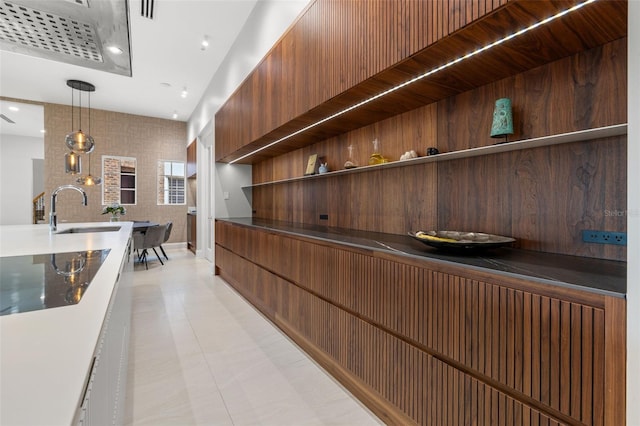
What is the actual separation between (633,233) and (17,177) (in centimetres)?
1310

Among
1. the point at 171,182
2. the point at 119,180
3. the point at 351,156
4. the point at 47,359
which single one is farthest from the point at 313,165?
the point at 119,180

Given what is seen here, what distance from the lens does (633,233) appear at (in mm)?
824

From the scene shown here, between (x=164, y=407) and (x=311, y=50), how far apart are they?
8.41 ft

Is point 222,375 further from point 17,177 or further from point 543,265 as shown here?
point 17,177

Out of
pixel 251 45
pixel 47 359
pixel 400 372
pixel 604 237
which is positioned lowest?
pixel 400 372

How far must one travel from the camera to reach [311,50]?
222 centimetres

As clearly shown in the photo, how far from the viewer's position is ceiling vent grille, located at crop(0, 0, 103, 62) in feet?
2.83

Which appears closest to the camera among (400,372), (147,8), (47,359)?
(47,359)

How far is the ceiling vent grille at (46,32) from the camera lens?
0.86 metres

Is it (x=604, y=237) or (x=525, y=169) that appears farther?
(x=525, y=169)

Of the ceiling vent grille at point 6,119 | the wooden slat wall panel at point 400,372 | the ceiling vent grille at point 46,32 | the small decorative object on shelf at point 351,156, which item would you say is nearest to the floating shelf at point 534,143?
the small decorative object on shelf at point 351,156

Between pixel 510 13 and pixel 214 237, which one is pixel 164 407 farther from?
pixel 214 237

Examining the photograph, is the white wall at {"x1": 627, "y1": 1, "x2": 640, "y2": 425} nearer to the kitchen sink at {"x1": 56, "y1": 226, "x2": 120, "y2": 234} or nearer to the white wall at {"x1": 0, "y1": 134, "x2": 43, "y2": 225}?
the kitchen sink at {"x1": 56, "y1": 226, "x2": 120, "y2": 234}

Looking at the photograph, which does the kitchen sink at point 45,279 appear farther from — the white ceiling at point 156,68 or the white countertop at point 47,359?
the white ceiling at point 156,68
